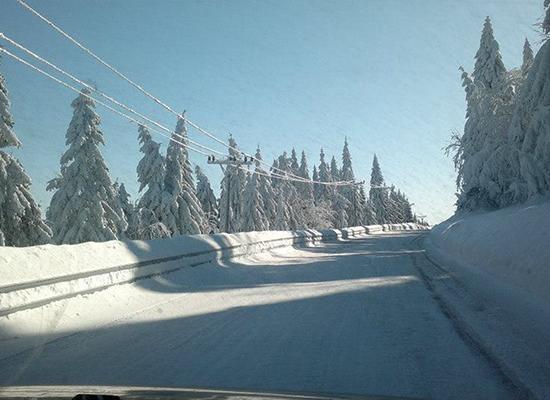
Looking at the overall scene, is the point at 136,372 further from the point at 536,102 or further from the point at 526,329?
the point at 536,102

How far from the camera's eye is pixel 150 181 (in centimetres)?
3688

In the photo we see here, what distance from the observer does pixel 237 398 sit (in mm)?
2555

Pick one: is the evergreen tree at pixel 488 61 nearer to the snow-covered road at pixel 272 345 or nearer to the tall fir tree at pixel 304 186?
the snow-covered road at pixel 272 345

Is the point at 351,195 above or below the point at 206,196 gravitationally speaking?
above

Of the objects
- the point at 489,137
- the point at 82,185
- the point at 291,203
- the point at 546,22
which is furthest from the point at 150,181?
the point at 291,203

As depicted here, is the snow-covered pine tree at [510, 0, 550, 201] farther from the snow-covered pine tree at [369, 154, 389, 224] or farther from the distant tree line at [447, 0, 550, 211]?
the snow-covered pine tree at [369, 154, 389, 224]

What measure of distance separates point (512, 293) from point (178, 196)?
32682 millimetres

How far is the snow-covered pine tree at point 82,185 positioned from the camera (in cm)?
2869

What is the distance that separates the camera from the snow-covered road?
401 cm

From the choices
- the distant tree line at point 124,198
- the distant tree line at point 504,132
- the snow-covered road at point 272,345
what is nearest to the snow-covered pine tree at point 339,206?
the distant tree line at point 124,198

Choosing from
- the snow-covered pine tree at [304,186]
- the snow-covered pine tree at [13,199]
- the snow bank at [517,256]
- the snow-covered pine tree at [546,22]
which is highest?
the snow-covered pine tree at [304,186]

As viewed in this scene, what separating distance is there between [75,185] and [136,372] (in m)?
27.3

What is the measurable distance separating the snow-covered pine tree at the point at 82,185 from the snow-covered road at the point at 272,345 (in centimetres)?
2109

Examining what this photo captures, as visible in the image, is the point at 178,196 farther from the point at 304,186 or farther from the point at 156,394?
the point at 304,186
